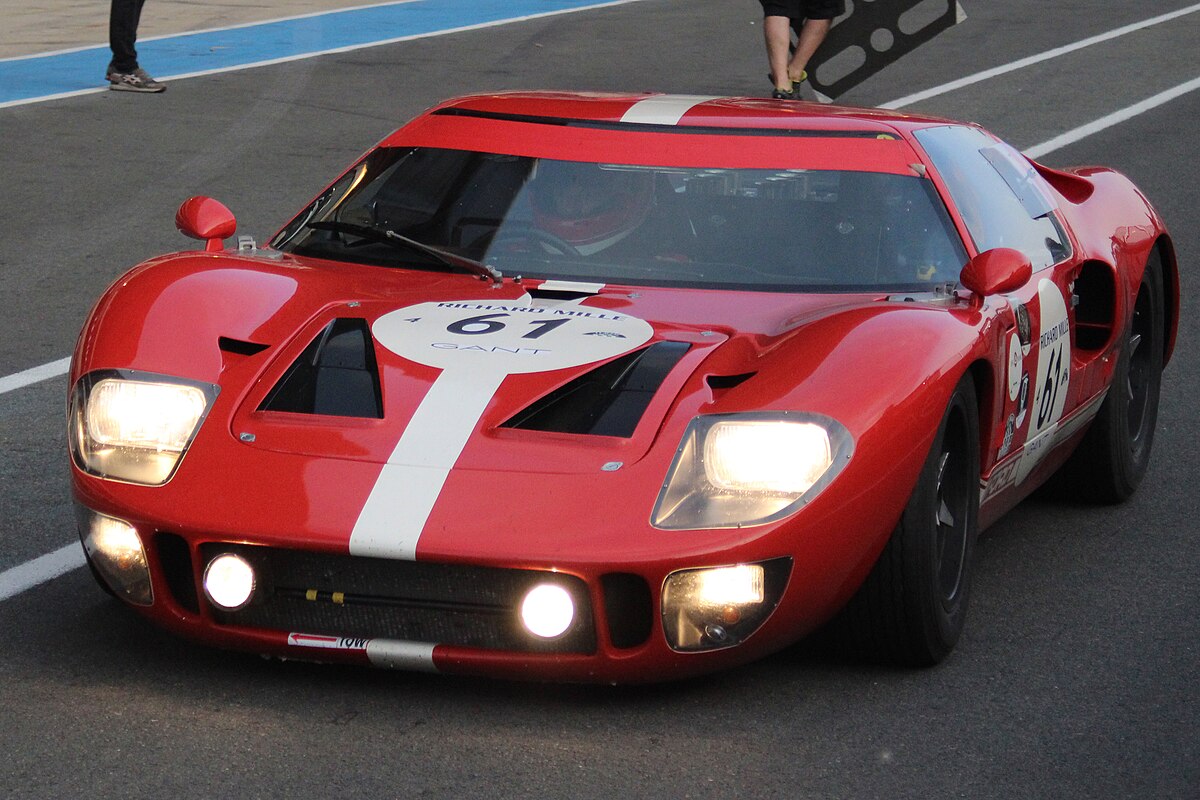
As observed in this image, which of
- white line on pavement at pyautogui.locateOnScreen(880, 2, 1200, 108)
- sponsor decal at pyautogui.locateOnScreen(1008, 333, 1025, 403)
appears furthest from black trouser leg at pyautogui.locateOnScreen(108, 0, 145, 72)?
sponsor decal at pyautogui.locateOnScreen(1008, 333, 1025, 403)

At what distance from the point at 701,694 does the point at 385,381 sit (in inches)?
35.0

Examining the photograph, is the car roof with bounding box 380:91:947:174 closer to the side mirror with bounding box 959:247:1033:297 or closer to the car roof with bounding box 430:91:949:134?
the car roof with bounding box 430:91:949:134

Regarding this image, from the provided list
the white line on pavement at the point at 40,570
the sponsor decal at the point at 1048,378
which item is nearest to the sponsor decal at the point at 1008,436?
the sponsor decal at the point at 1048,378

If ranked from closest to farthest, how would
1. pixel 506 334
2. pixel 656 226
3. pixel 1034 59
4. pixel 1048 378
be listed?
pixel 506 334, pixel 656 226, pixel 1048 378, pixel 1034 59

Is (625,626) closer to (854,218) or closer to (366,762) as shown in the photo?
(366,762)

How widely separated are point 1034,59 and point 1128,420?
11.5 m

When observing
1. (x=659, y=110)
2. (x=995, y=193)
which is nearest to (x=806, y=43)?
(x=995, y=193)

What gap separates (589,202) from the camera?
481cm

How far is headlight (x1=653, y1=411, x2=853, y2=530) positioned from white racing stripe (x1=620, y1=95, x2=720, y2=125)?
145cm

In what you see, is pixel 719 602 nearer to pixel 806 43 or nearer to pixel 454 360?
pixel 454 360

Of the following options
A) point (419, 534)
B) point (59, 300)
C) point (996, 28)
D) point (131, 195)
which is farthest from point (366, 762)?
point (996, 28)

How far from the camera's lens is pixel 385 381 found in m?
3.93

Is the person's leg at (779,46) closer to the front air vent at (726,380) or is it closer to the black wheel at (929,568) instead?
the black wheel at (929,568)

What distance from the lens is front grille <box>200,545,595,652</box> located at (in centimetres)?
355
